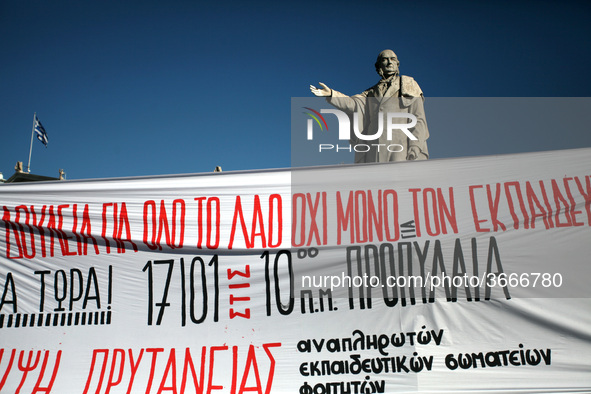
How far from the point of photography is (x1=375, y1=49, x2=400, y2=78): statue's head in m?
5.80

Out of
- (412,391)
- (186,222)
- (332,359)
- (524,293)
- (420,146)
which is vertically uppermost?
(420,146)

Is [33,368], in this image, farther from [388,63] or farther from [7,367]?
[388,63]

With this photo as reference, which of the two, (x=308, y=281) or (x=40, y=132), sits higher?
(x=40, y=132)

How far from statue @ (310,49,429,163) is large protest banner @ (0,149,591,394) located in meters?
1.84

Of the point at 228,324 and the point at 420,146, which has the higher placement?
the point at 420,146

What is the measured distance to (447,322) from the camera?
312 cm

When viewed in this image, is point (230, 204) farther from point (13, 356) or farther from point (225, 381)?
point (13, 356)

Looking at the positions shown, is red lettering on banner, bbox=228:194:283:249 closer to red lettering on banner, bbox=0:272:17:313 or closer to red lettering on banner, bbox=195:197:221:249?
red lettering on banner, bbox=195:197:221:249

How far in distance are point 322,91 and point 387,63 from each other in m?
1.09

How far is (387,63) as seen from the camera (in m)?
5.80

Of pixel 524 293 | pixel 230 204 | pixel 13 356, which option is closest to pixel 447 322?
pixel 524 293

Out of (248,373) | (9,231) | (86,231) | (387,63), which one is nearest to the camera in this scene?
(248,373)

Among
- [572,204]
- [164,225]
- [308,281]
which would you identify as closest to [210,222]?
[164,225]

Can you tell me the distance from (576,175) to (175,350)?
3.58m
